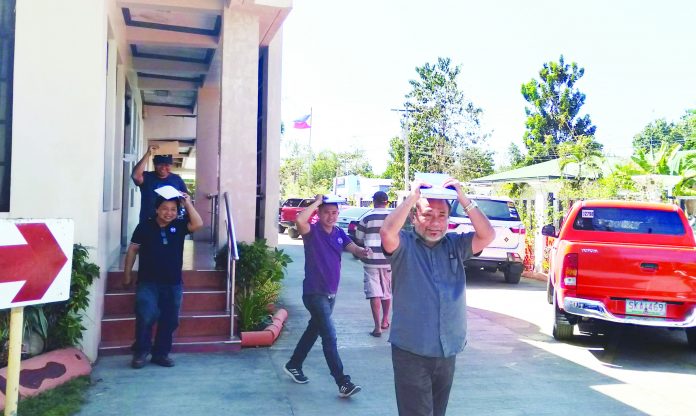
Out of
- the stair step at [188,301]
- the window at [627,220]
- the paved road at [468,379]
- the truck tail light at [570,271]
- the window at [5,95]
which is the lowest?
the paved road at [468,379]

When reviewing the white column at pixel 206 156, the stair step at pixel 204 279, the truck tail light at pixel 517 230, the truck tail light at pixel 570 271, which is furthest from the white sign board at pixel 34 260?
the truck tail light at pixel 517 230

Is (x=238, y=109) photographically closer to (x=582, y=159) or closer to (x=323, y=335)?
(x=323, y=335)

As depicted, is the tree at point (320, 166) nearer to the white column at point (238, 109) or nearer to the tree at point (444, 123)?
the tree at point (444, 123)

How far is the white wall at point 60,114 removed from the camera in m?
5.78

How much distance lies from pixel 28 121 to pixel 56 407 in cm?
274

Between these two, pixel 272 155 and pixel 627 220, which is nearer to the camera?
pixel 627 220

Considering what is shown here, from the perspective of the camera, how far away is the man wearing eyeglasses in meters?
5.98

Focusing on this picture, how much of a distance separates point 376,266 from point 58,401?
4120mm

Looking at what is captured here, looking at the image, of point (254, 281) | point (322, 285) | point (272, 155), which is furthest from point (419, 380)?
point (272, 155)

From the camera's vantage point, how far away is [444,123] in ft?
99.3

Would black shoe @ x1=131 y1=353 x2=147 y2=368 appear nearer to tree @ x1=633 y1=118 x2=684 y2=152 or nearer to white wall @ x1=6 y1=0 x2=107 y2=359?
white wall @ x1=6 y1=0 x2=107 y2=359

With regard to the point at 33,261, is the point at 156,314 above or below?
below

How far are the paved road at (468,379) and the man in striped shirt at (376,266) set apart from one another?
39 centimetres

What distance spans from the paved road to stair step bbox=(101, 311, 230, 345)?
14.8 inches
